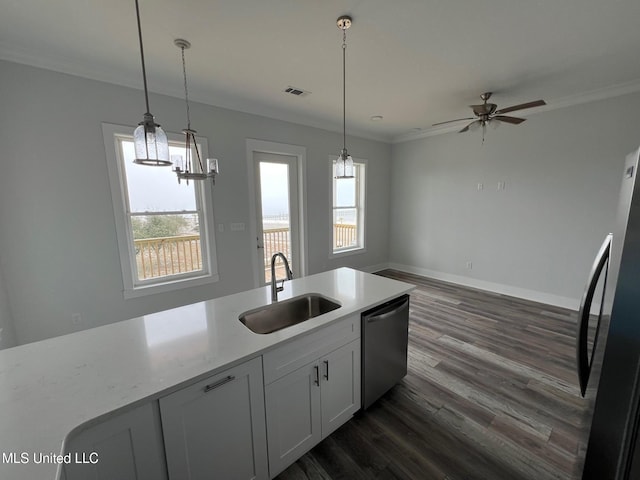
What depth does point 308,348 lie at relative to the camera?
1383 mm

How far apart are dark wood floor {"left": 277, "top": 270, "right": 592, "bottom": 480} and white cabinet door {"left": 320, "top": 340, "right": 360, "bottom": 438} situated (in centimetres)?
16

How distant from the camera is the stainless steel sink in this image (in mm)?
1641

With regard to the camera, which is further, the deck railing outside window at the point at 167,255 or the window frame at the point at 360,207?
the window frame at the point at 360,207

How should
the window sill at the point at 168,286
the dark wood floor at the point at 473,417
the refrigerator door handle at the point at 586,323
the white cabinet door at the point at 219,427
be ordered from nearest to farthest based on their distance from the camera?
the white cabinet door at the point at 219,427
the refrigerator door handle at the point at 586,323
the dark wood floor at the point at 473,417
the window sill at the point at 168,286

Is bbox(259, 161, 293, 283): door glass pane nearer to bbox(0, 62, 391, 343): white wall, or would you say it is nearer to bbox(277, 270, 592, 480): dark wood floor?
bbox(0, 62, 391, 343): white wall

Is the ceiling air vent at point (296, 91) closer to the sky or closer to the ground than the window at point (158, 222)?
closer to the sky

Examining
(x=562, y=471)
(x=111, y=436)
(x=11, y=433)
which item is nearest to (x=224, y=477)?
(x=111, y=436)

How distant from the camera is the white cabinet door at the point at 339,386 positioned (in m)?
1.52

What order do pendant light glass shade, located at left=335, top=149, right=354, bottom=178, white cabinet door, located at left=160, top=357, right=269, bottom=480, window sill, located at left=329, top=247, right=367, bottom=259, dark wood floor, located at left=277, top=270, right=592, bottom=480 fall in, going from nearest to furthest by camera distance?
1. white cabinet door, located at left=160, top=357, right=269, bottom=480
2. dark wood floor, located at left=277, top=270, right=592, bottom=480
3. pendant light glass shade, located at left=335, top=149, right=354, bottom=178
4. window sill, located at left=329, top=247, right=367, bottom=259

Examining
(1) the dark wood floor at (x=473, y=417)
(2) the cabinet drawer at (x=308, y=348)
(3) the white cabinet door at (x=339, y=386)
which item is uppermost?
(2) the cabinet drawer at (x=308, y=348)

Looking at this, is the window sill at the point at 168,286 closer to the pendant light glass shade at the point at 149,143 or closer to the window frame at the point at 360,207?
the pendant light glass shade at the point at 149,143

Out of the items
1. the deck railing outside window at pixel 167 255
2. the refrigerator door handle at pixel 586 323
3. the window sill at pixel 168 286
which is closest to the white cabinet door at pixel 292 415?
the refrigerator door handle at pixel 586 323

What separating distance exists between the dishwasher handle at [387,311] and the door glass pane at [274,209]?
7.61 ft

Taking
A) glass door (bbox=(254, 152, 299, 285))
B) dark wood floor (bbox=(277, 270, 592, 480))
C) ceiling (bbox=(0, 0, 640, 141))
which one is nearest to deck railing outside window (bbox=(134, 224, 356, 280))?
glass door (bbox=(254, 152, 299, 285))
